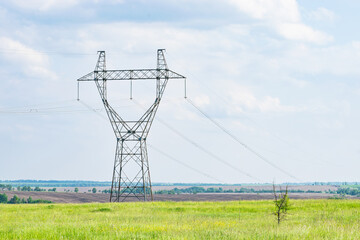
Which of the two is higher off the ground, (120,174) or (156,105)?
(156,105)

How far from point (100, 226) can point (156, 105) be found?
33362 millimetres

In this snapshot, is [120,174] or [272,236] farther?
[120,174]

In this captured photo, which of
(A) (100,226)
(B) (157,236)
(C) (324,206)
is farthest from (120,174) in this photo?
(B) (157,236)

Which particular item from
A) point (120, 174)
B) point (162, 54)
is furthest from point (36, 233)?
point (162, 54)

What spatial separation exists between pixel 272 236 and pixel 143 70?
39.0 meters

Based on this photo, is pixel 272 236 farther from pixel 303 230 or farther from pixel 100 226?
pixel 100 226

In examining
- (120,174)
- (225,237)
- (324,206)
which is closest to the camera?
(225,237)

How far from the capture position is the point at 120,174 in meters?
54.2

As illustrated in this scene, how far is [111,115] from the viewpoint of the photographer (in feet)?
180

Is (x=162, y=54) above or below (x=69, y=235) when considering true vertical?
above

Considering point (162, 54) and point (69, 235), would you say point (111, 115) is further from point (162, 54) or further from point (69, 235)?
point (69, 235)

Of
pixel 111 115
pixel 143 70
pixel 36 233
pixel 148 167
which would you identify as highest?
pixel 143 70

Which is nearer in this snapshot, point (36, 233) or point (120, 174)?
point (36, 233)

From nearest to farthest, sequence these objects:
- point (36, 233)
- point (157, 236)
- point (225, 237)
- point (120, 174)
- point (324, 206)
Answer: point (225, 237) < point (157, 236) < point (36, 233) < point (324, 206) < point (120, 174)
